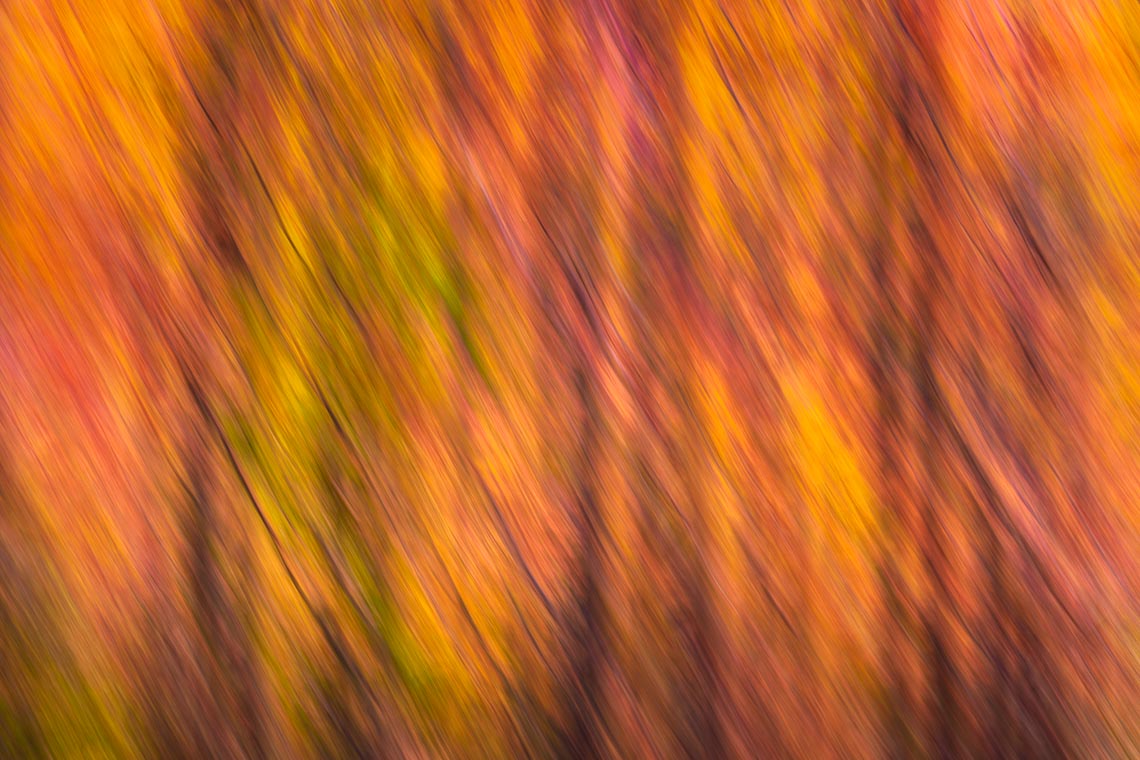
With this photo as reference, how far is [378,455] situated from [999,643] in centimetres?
59

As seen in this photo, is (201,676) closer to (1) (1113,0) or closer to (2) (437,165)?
(2) (437,165)

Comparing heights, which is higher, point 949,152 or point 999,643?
point 949,152

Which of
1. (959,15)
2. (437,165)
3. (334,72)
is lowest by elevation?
(959,15)

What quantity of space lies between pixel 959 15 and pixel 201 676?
93 centimetres

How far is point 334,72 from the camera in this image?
777 mm

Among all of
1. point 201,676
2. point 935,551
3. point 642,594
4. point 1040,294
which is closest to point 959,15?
point 1040,294

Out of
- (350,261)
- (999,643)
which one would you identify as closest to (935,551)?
(999,643)

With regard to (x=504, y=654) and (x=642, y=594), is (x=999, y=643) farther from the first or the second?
(x=504, y=654)

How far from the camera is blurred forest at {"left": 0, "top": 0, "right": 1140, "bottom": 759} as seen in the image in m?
0.76

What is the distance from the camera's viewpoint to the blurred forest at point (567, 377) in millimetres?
756

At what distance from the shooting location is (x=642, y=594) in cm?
76

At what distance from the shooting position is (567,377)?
0.77 metres

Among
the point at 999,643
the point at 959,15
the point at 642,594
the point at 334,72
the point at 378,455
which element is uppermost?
the point at 334,72

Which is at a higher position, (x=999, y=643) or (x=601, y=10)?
(x=601, y=10)
